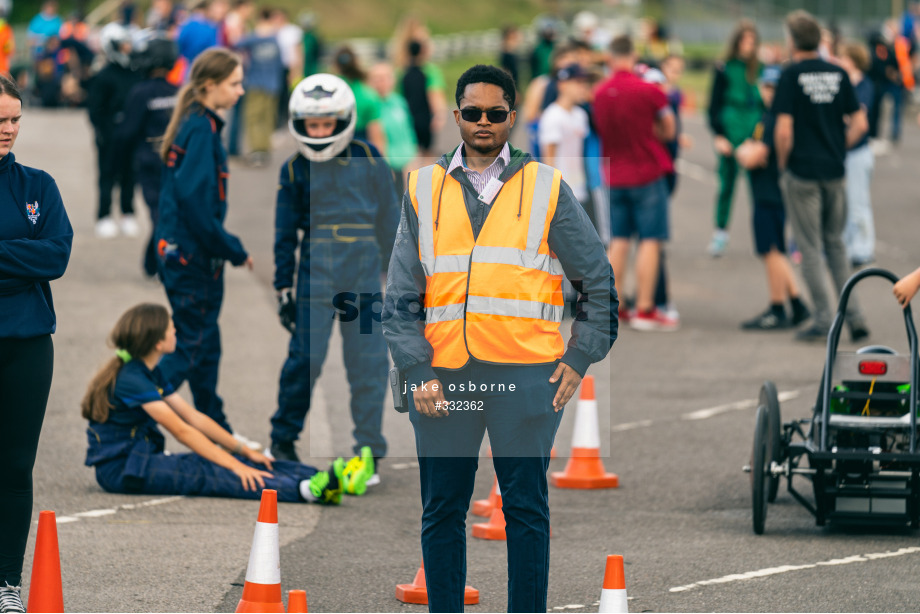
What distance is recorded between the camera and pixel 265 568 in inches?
205

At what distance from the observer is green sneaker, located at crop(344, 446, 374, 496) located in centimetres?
735

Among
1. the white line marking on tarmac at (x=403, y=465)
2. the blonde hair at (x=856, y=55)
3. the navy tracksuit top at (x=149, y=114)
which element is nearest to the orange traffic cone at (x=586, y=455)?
the white line marking on tarmac at (x=403, y=465)

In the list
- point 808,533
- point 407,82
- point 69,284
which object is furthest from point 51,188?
point 407,82

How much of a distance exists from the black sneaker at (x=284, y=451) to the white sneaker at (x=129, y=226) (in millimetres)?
8717

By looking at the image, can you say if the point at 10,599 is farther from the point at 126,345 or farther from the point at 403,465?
the point at 403,465

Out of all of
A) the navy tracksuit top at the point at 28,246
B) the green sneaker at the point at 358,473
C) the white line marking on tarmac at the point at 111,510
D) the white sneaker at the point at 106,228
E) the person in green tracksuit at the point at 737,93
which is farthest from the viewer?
the white sneaker at the point at 106,228

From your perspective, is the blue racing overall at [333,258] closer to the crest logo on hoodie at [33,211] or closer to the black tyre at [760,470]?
the black tyre at [760,470]

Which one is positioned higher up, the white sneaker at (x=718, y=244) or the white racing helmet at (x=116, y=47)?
the white racing helmet at (x=116, y=47)

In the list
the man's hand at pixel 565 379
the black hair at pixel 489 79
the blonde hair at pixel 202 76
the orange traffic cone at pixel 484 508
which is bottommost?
the orange traffic cone at pixel 484 508

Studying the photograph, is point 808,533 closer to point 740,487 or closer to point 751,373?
point 740,487

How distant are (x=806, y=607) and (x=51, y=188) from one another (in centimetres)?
335

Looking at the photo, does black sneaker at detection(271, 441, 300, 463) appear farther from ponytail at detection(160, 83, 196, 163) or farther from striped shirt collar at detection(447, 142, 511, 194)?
striped shirt collar at detection(447, 142, 511, 194)

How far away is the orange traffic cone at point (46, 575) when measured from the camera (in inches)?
195

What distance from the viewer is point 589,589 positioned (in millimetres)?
5902
